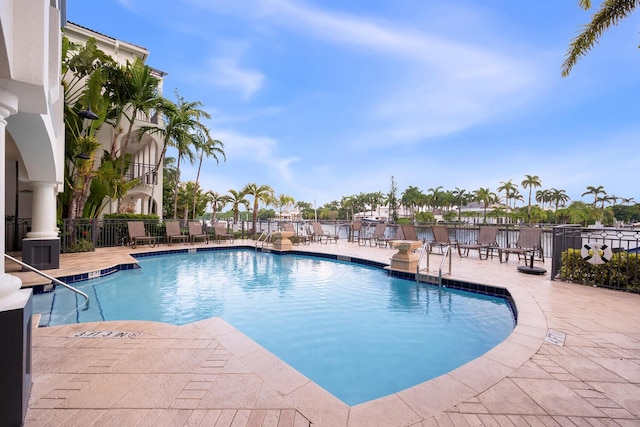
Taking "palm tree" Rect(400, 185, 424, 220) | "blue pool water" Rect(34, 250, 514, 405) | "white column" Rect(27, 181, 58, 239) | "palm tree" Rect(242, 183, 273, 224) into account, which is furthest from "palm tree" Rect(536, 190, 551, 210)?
"white column" Rect(27, 181, 58, 239)

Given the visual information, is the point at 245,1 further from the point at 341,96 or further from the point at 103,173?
the point at 341,96

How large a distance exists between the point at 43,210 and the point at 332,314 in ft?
22.5

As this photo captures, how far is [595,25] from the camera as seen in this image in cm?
605

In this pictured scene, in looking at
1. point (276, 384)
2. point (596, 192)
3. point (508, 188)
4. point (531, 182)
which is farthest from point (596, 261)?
point (596, 192)

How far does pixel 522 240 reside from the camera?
8.13 metres

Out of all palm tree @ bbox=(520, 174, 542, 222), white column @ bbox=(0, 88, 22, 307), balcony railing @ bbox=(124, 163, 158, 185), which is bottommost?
white column @ bbox=(0, 88, 22, 307)

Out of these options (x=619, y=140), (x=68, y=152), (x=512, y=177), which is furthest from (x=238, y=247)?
(x=512, y=177)

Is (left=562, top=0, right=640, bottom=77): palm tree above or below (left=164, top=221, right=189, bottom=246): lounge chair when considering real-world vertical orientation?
above

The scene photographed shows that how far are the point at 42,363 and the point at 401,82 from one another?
60.8 ft

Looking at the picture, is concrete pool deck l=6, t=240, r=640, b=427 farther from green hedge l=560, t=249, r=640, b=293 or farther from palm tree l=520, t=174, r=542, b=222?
palm tree l=520, t=174, r=542, b=222

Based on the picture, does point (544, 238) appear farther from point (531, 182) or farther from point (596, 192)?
point (596, 192)

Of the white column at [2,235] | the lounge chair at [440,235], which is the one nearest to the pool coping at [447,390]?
the white column at [2,235]

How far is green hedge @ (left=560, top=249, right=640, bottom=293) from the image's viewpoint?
507 centimetres

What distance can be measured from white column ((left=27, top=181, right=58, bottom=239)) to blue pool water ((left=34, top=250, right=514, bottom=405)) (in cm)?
163
